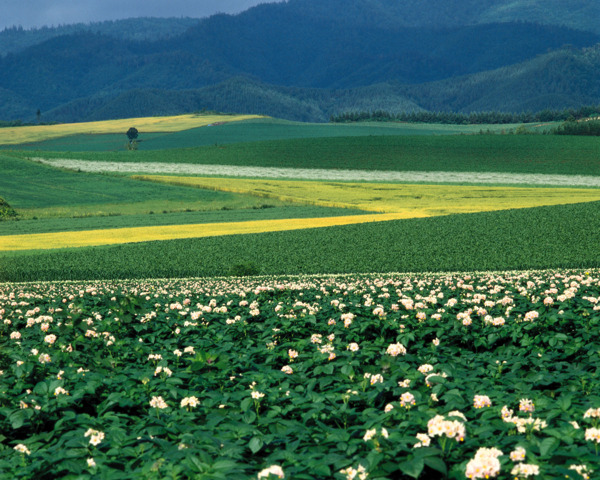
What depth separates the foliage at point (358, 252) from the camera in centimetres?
3094

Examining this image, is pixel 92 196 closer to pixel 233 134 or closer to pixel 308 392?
pixel 308 392

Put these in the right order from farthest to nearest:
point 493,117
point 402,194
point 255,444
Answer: point 493,117 < point 402,194 < point 255,444

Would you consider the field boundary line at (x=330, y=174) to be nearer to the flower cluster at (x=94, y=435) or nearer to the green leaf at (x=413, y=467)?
the flower cluster at (x=94, y=435)

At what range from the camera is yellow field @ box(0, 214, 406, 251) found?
4419 cm

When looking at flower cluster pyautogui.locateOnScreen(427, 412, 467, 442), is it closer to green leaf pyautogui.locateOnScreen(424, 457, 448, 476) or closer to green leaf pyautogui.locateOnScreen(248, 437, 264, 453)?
green leaf pyautogui.locateOnScreen(424, 457, 448, 476)

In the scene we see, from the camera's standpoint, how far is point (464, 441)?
221 inches

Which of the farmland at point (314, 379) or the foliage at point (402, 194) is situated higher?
the farmland at point (314, 379)

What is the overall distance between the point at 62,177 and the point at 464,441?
85.7 meters

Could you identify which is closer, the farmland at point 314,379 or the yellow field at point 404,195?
the farmland at point 314,379

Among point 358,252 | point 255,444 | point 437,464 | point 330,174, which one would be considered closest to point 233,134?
point 330,174

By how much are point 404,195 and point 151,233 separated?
31884 millimetres

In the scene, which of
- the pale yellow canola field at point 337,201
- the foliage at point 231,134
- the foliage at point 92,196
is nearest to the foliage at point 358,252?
the pale yellow canola field at point 337,201

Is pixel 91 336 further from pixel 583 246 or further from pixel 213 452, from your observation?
pixel 583 246

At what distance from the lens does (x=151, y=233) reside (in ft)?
157
